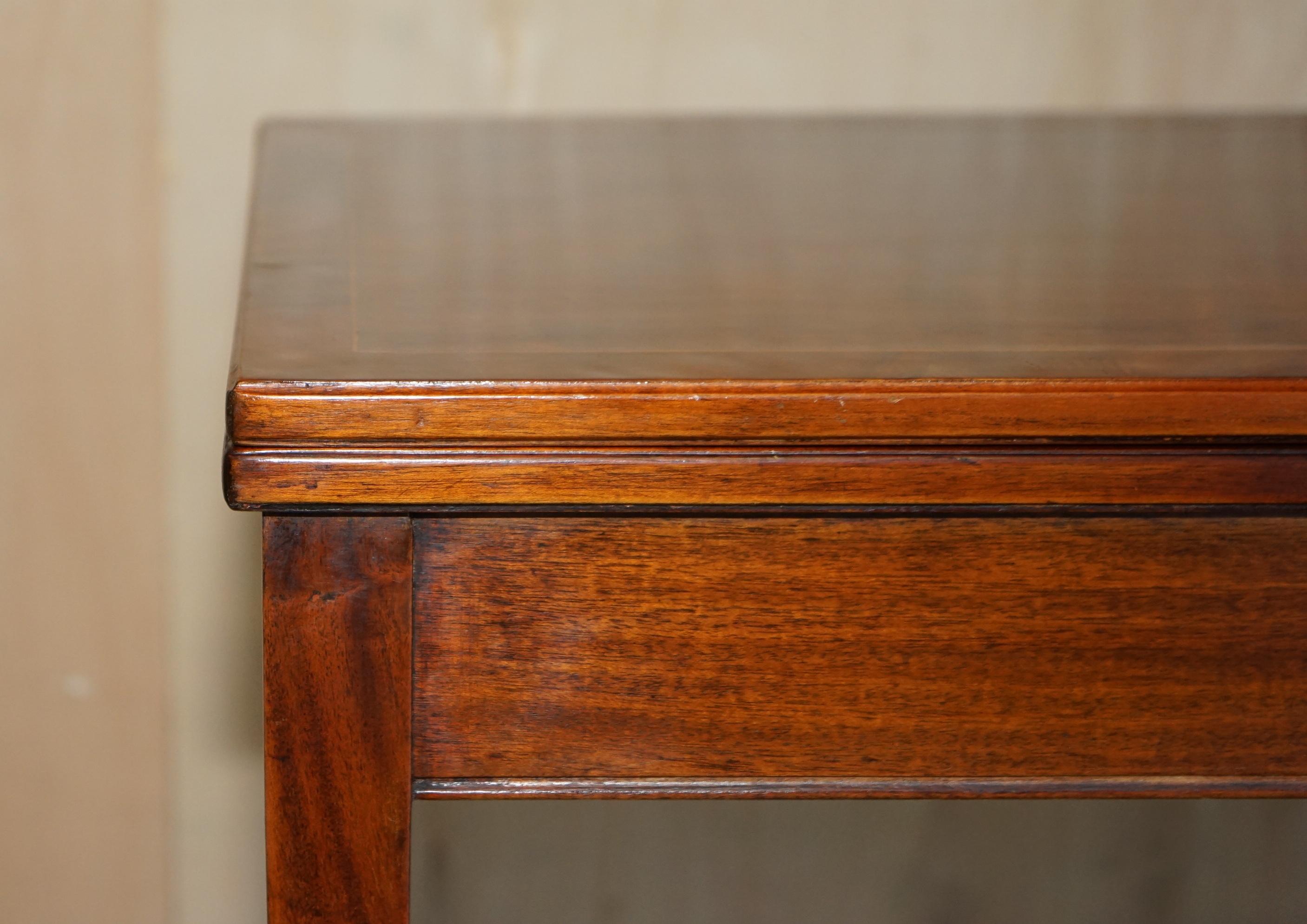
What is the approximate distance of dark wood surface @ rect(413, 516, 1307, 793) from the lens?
45 cm

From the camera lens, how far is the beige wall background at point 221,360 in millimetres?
1031

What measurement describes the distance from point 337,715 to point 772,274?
255mm

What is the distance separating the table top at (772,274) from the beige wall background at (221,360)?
0.50ft

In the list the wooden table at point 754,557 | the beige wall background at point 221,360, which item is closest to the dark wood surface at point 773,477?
the wooden table at point 754,557

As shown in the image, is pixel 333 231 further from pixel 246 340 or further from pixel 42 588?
pixel 42 588

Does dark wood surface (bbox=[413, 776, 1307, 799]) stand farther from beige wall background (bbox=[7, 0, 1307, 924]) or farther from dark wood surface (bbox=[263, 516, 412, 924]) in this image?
beige wall background (bbox=[7, 0, 1307, 924])

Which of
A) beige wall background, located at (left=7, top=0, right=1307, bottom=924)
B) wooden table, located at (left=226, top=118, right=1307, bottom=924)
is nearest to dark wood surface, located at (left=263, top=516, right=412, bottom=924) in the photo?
wooden table, located at (left=226, top=118, right=1307, bottom=924)

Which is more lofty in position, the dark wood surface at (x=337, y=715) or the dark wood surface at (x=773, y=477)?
the dark wood surface at (x=773, y=477)

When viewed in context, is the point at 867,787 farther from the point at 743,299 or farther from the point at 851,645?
the point at 743,299

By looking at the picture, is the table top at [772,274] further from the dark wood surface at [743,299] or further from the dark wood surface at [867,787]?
the dark wood surface at [867,787]

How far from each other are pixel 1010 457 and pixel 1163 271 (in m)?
0.20

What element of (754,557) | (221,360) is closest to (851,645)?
(754,557)

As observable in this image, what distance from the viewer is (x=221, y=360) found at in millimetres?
1063

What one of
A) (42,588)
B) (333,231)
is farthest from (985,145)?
(42,588)
